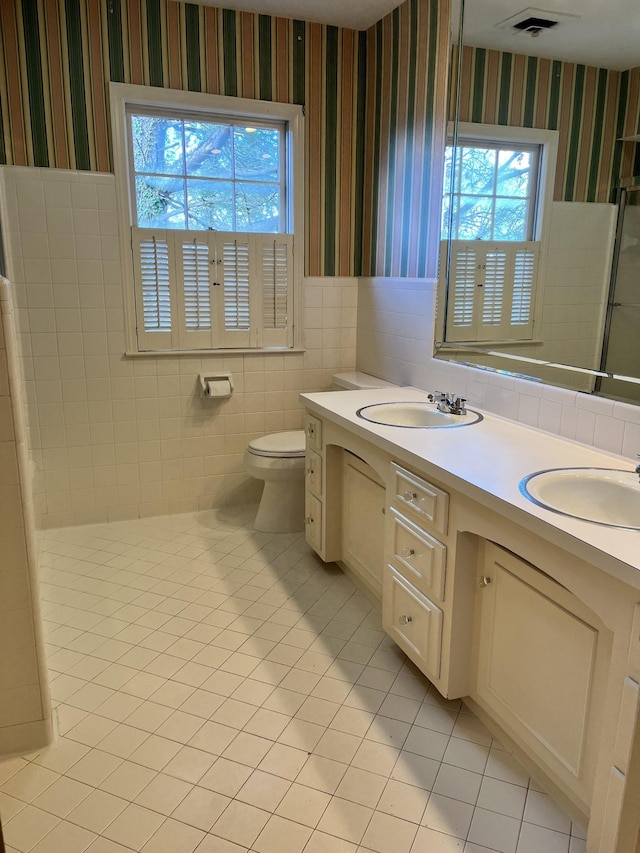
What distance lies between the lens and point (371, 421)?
232 centimetres

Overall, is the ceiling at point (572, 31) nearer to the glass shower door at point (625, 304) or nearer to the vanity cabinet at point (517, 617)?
the glass shower door at point (625, 304)

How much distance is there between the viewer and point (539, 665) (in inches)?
61.6

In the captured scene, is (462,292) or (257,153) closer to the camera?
(462,292)

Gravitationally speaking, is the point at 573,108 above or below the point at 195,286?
above

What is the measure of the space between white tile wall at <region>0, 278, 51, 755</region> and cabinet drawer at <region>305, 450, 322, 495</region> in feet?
4.18

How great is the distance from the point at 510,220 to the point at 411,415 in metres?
0.85

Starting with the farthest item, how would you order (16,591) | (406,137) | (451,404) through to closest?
(406,137) → (451,404) → (16,591)

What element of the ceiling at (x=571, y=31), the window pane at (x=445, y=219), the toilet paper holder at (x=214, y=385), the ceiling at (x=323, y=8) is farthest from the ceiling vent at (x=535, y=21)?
the toilet paper holder at (x=214, y=385)

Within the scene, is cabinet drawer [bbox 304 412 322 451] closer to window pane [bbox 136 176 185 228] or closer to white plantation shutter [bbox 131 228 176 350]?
white plantation shutter [bbox 131 228 176 350]

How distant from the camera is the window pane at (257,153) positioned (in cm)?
335

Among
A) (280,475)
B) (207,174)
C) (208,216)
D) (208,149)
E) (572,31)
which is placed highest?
(572,31)

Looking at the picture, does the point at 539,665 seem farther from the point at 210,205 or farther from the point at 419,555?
the point at 210,205

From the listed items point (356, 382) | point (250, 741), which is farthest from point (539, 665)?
point (356, 382)

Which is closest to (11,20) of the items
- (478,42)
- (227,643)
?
(478,42)
